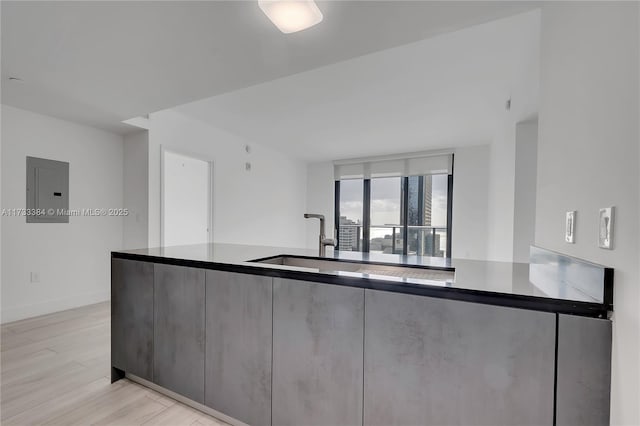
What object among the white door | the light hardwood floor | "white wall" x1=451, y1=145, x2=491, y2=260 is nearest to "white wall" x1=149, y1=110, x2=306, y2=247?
the white door

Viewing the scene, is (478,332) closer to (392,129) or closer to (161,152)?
(392,129)

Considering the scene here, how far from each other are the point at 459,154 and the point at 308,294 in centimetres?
502

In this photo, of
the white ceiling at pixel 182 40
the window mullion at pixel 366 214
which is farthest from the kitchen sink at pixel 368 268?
the window mullion at pixel 366 214

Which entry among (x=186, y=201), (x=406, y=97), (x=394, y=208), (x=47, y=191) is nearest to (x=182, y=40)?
(x=406, y=97)

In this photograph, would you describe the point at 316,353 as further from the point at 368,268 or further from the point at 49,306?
the point at 49,306

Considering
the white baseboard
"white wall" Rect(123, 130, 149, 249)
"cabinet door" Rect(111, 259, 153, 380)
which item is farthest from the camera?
"white wall" Rect(123, 130, 149, 249)

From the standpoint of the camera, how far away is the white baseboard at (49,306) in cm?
306

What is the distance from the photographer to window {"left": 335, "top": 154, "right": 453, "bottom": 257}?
5.70 metres

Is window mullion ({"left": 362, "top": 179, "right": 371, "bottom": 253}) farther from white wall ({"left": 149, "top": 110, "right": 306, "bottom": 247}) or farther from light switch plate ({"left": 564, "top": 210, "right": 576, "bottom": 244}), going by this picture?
light switch plate ({"left": 564, "top": 210, "right": 576, "bottom": 244})

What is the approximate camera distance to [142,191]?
3.73 meters

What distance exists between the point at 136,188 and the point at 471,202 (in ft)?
17.5

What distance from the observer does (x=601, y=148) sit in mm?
875

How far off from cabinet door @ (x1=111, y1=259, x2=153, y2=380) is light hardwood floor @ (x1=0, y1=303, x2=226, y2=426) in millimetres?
165

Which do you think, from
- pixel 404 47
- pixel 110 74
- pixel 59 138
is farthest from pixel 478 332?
pixel 59 138
